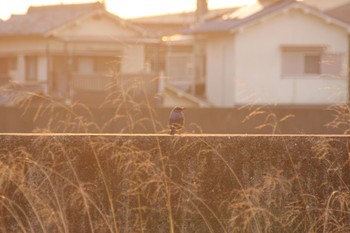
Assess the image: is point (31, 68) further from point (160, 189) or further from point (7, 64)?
point (160, 189)

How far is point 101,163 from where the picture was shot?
7633 millimetres

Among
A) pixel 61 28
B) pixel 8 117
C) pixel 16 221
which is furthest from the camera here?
pixel 61 28

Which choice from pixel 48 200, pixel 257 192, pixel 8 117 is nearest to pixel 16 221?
pixel 48 200

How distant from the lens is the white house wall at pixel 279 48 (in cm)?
3609

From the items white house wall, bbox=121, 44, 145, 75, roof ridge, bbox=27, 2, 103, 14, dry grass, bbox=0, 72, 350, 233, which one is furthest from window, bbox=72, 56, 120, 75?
dry grass, bbox=0, 72, 350, 233

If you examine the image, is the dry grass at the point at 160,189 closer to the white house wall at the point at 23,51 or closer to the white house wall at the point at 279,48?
the white house wall at the point at 279,48

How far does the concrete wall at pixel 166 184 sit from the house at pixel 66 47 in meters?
30.8

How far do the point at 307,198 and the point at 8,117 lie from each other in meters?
13.2

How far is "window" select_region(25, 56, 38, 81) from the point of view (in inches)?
1607

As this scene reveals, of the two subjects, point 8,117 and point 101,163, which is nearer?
point 101,163

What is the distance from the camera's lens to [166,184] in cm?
750

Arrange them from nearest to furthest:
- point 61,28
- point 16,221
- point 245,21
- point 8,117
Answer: point 16,221
point 8,117
point 245,21
point 61,28

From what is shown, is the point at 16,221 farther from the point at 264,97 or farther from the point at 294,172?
the point at 264,97

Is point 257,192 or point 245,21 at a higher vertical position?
point 245,21
